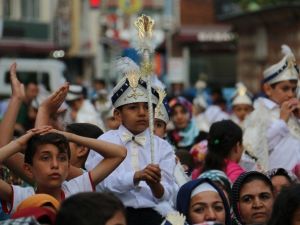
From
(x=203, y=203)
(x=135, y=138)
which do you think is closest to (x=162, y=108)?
(x=135, y=138)

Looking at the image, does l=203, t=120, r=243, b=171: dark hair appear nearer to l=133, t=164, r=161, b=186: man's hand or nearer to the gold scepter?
the gold scepter

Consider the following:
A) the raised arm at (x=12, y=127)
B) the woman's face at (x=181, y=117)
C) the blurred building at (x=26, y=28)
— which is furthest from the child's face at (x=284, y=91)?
the blurred building at (x=26, y=28)

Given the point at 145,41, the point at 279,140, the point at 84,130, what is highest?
the point at 145,41

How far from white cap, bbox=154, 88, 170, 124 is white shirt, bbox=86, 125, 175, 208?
21 centimetres

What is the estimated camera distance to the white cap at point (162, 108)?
775 cm

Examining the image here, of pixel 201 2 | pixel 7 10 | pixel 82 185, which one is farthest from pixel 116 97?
pixel 201 2

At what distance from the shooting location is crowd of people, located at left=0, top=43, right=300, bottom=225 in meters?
5.88

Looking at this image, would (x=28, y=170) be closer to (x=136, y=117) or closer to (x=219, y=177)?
(x=136, y=117)

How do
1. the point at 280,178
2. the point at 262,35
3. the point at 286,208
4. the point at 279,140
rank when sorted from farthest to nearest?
the point at 262,35 → the point at 279,140 → the point at 280,178 → the point at 286,208

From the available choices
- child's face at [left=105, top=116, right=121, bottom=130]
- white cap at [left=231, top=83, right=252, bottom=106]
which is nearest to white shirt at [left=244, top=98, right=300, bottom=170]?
child's face at [left=105, top=116, right=121, bottom=130]

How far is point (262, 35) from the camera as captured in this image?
3400 centimetres

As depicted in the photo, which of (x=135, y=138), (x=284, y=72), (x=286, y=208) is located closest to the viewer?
(x=286, y=208)

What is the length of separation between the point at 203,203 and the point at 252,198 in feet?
1.82

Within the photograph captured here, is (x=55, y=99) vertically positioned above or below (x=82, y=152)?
above
